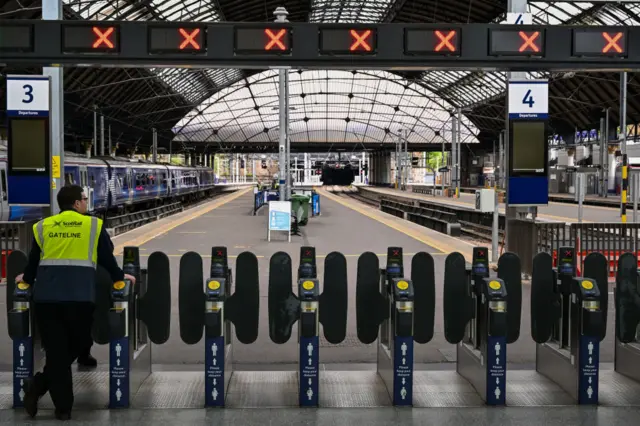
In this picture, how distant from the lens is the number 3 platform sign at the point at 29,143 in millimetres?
8234

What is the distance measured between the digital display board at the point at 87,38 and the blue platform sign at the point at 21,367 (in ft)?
9.16

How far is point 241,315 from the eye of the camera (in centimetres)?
617

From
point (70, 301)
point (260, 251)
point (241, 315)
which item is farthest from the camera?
point (260, 251)

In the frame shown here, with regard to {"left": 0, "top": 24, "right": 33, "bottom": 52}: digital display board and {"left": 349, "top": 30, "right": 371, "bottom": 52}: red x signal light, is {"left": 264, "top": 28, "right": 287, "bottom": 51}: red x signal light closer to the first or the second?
{"left": 349, "top": 30, "right": 371, "bottom": 52}: red x signal light

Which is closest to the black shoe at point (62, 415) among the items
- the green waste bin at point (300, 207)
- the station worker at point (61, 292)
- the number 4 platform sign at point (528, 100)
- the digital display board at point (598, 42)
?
the station worker at point (61, 292)

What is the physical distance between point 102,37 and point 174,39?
26.5 inches

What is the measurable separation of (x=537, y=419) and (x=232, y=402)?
2.33 m

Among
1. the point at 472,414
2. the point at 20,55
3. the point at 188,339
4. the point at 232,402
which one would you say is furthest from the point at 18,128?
the point at 472,414

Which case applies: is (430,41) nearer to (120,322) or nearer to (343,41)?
(343,41)

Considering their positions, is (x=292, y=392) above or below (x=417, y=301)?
below

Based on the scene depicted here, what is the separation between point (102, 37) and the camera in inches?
256

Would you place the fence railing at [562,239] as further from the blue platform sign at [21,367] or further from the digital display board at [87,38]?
the blue platform sign at [21,367]

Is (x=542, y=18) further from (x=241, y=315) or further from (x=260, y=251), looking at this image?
(x=241, y=315)

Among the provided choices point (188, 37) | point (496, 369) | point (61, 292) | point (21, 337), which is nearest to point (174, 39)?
point (188, 37)
